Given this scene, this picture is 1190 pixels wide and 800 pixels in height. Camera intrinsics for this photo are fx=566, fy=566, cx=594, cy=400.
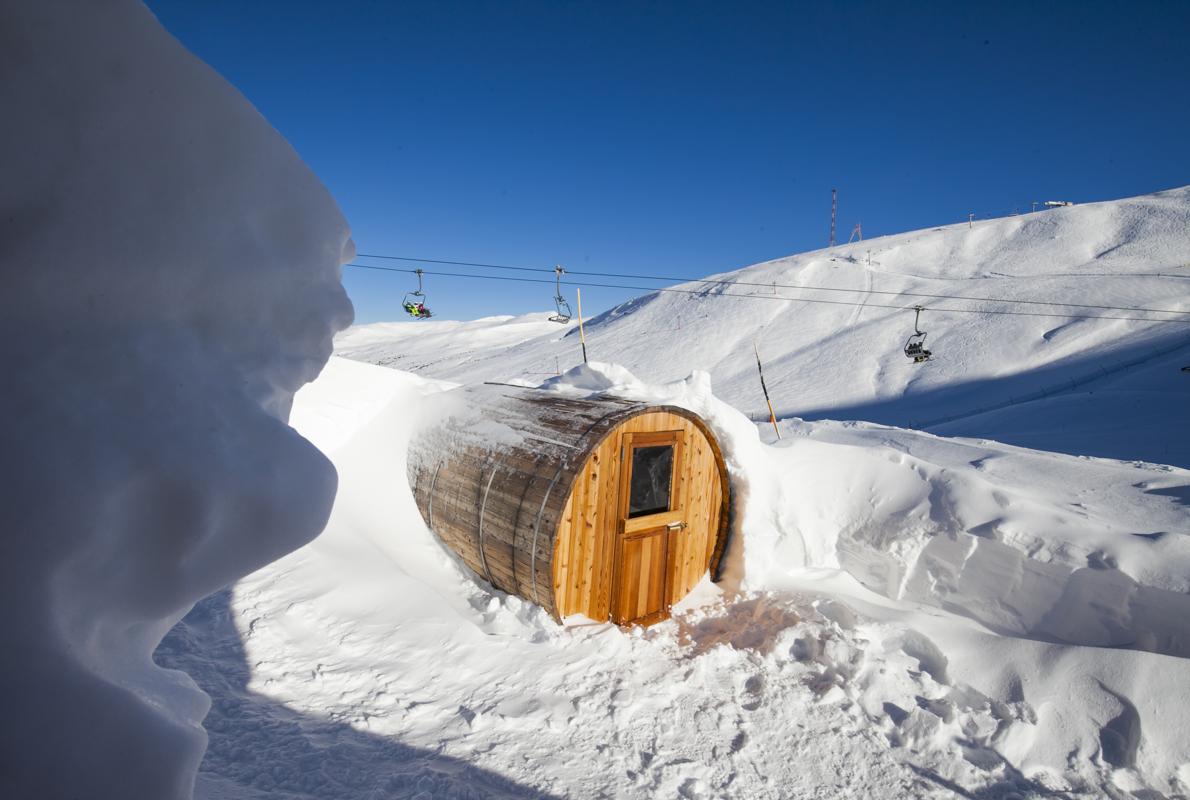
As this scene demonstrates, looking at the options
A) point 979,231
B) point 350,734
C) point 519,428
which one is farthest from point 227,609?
point 979,231

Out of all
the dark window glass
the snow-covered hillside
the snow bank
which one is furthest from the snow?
the snow-covered hillside

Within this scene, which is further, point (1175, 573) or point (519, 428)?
point (519, 428)

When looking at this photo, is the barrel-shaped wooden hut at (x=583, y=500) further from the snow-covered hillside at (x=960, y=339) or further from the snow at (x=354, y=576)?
the snow-covered hillside at (x=960, y=339)

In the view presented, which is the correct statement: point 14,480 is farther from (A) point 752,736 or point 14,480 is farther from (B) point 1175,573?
(B) point 1175,573

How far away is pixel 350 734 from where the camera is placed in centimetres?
343

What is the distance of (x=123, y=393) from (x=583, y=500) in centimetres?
366

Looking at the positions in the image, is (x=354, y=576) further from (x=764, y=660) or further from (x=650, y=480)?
(x=764, y=660)

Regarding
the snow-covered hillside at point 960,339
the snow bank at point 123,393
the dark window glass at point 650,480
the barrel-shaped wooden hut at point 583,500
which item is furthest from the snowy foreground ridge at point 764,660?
the snow-covered hillside at point 960,339

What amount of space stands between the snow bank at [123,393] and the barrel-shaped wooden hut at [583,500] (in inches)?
113

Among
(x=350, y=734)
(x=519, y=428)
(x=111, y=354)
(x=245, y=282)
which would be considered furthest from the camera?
(x=519, y=428)

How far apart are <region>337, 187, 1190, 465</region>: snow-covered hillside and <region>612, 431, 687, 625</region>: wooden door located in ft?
39.7

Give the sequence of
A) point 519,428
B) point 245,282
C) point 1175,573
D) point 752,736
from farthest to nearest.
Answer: point 519,428
point 1175,573
point 752,736
point 245,282

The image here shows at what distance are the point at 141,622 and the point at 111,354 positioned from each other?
2.66 ft

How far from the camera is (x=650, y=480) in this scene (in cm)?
552
